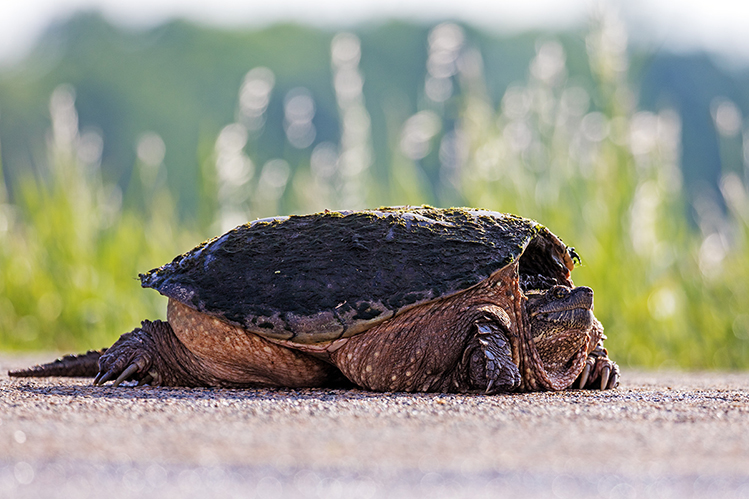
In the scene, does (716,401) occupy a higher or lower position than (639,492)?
lower

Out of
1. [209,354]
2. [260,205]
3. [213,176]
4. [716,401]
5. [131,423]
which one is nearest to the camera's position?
[131,423]

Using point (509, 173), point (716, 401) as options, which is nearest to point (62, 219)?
point (509, 173)

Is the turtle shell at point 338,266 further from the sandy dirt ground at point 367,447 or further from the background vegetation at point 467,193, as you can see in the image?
the background vegetation at point 467,193

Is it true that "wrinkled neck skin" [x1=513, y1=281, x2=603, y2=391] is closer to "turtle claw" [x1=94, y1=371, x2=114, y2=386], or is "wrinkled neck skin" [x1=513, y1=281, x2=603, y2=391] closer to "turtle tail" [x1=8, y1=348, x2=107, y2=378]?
"turtle claw" [x1=94, y1=371, x2=114, y2=386]

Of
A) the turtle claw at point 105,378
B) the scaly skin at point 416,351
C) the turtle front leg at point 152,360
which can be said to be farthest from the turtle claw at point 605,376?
the turtle claw at point 105,378

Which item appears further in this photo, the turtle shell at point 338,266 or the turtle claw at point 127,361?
the turtle claw at point 127,361

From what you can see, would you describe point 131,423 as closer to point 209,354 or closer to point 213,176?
point 209,354
